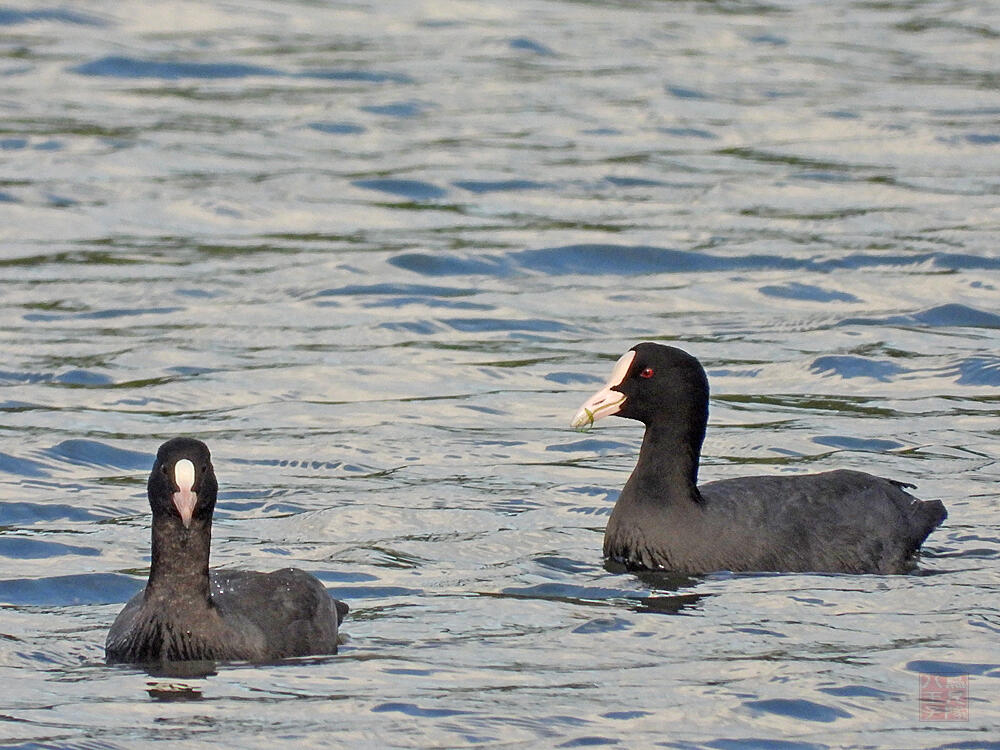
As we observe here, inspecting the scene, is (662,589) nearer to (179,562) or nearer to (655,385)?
(655,385)

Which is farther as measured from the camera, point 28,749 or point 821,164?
point 821,164

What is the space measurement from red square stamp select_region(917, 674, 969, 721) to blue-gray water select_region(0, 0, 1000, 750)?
47 millimetres

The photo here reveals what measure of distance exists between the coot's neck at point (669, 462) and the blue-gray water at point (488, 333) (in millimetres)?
380

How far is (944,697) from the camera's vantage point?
6.88m

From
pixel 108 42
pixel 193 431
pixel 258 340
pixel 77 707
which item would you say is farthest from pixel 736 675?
pixel 108 42

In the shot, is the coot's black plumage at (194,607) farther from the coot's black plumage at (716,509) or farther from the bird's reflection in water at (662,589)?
the coot's black plumage at (716,509)

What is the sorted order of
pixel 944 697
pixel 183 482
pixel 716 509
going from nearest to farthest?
pixel 944 697, pixel 183 482, pixel 716 509

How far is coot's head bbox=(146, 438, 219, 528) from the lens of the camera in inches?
277

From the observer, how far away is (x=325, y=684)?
691 cm

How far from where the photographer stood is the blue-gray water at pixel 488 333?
7.02 metres

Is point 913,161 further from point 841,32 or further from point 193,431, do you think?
point 193,431

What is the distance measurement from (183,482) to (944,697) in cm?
261

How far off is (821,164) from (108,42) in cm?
789

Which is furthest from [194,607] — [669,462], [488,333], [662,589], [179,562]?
[488,333]
